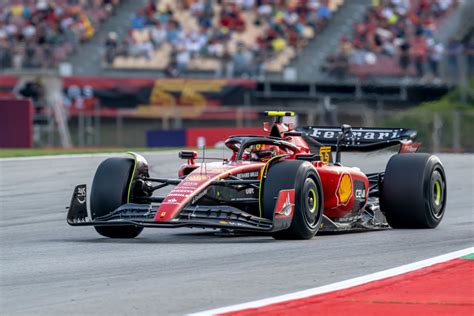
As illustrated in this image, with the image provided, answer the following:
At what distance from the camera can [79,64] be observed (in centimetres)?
3080

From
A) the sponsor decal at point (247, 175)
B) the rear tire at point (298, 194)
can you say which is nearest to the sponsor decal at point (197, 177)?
the sponsor decal at point (247, 175)

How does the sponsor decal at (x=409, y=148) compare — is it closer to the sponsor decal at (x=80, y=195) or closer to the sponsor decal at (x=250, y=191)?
the sponsor decal at (x=250, y=191)

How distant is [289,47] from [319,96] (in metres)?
2.49

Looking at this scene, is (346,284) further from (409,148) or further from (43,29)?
(43,29)

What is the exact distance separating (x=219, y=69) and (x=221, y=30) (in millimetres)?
1694

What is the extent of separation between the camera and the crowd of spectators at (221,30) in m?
31.4

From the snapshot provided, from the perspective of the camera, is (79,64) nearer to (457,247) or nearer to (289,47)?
(289,47)

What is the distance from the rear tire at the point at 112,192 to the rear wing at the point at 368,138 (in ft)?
9.86

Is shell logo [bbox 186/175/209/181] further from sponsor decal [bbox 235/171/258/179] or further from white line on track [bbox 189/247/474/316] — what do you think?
white line on track [bbox 189/247/474/316]

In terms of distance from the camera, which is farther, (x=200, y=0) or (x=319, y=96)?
(x=200, y=0)

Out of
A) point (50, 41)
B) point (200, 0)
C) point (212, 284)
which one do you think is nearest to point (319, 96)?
point (200, 0)

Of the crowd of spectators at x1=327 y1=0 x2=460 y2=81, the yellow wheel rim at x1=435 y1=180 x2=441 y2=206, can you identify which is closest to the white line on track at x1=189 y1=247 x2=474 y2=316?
the yellow wheel rim at x1=435 y1=180 x2=441 y2=206

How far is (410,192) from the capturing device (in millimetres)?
11891

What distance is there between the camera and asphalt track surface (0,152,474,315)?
23.2 feet
